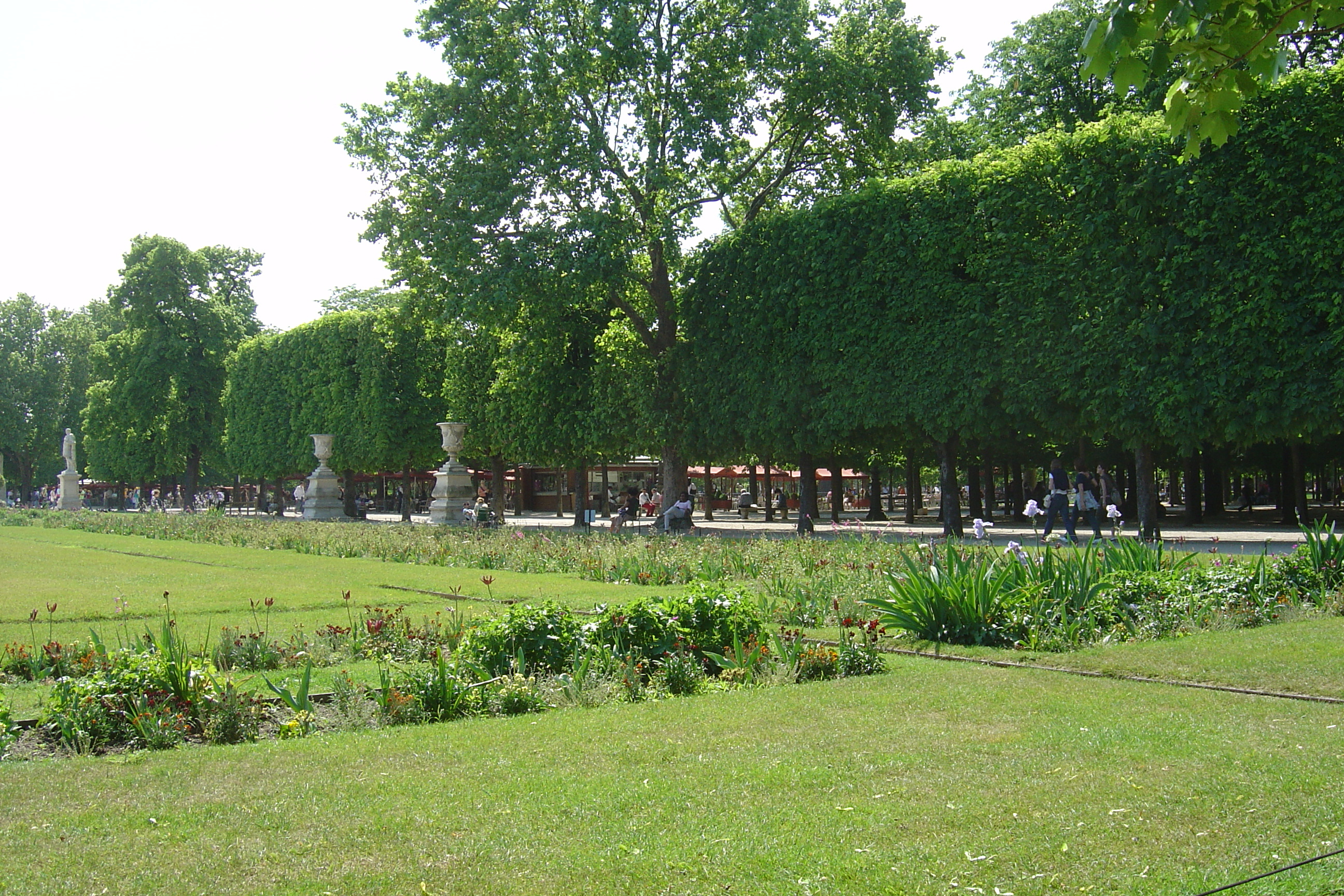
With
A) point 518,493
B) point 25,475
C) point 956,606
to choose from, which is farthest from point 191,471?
point 956,606

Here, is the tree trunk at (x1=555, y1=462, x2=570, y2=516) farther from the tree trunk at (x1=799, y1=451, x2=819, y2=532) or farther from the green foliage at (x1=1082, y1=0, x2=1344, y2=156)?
the green foliage at (x1=1082, y1=0, x2=1344, y2=156)

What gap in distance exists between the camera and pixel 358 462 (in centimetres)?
4422

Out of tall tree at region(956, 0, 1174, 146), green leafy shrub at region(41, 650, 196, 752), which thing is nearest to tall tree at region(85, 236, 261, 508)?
tall tree at region(956, 0, 1174, 146)

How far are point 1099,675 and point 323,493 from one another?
3792cm

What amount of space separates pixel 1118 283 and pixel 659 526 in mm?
13259

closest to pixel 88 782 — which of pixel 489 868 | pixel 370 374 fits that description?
pixel 489 868

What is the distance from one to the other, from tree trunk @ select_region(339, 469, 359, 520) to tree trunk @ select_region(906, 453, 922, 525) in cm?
2111

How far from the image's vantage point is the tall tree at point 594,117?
27172 mm

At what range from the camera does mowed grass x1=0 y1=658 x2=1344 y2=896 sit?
12.0 feet

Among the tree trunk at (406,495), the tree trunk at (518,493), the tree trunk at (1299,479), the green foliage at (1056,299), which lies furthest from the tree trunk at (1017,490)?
the tree trunk at (518,493)

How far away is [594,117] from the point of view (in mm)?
28594

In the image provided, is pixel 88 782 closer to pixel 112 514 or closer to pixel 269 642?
pixel 269 642

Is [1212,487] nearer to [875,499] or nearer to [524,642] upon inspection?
[875,499]

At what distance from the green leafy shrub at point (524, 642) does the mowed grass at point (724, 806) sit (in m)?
1.10
